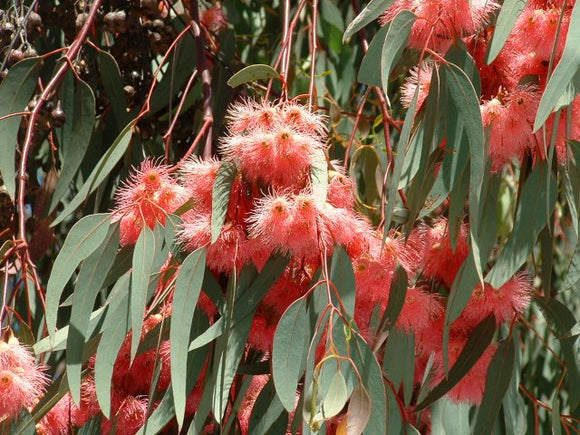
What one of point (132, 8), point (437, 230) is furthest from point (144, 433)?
point (132, 8)

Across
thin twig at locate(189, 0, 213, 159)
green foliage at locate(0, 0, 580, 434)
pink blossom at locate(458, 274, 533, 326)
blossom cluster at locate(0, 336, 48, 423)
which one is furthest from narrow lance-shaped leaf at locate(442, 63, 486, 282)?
blossom cluster at locate(0, 336, 48, 423)

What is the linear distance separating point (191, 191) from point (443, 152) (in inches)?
12.7

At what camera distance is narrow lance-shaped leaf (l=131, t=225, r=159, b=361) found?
54.9 inches

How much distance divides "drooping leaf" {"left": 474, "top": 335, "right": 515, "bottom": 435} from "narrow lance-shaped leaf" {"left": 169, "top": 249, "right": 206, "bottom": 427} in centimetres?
42

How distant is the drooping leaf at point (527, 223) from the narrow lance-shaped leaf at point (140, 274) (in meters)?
0.42

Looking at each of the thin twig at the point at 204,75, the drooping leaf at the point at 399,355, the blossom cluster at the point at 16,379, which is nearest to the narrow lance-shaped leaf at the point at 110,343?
the blossom cluster at the point at 16,379

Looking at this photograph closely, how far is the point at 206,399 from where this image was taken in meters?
1.43

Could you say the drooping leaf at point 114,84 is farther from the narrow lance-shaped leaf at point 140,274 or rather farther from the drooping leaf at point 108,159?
the narrow lance-shaped leaf at point 140,274

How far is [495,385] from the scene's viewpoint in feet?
5.17

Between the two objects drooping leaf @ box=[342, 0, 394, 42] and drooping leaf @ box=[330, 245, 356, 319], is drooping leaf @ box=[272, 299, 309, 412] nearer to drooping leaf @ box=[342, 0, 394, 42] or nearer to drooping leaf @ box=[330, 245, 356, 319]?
drooping leaf @ box=[330, 245, 356, 319]

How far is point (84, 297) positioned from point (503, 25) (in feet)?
1.98

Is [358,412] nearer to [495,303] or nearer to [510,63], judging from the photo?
[495,303]

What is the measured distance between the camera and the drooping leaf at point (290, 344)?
4.46ft

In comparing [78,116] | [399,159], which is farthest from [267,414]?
[78,116]
